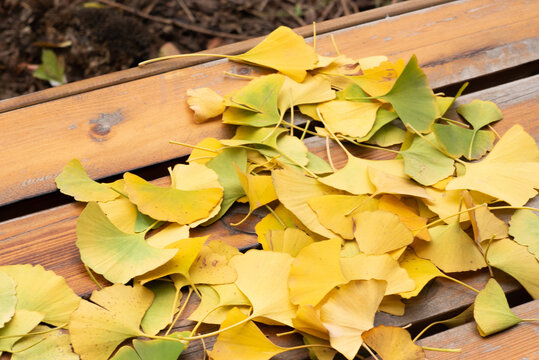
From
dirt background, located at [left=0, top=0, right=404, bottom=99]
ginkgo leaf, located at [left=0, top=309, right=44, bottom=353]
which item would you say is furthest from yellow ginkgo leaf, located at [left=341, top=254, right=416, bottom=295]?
dirt background, located at [left=0, top=0, right=404, bottom=99]

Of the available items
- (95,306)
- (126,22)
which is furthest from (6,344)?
(126,22)

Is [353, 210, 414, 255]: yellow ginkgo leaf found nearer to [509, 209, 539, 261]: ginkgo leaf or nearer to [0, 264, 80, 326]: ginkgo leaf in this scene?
[509, 209, 539, 261]: ginkgo leaf

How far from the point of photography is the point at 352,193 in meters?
0.62

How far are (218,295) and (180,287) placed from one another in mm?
42

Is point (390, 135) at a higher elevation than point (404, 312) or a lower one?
higher

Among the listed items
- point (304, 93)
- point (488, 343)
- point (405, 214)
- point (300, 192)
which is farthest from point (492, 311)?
point (304, 93)

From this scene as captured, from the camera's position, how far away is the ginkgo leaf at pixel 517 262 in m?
0.59

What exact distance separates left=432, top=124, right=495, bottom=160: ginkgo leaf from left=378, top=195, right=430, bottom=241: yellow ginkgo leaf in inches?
3.9

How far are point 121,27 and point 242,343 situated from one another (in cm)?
88

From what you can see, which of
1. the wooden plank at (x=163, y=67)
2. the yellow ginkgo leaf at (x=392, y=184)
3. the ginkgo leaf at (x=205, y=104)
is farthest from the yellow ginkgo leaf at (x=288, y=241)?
the wooden plank at (x=163, y=67)

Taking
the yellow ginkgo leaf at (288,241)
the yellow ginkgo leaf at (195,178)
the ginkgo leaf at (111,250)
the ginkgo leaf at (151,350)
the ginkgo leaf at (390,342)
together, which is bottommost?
the ginkgo leaf at (390,342)

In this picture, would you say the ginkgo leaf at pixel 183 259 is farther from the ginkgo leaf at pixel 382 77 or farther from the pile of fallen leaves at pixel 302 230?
the ginkgo leaf at pixel 382 77

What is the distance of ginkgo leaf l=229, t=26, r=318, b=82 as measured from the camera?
73cm

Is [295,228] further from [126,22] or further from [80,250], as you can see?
[126,22]
